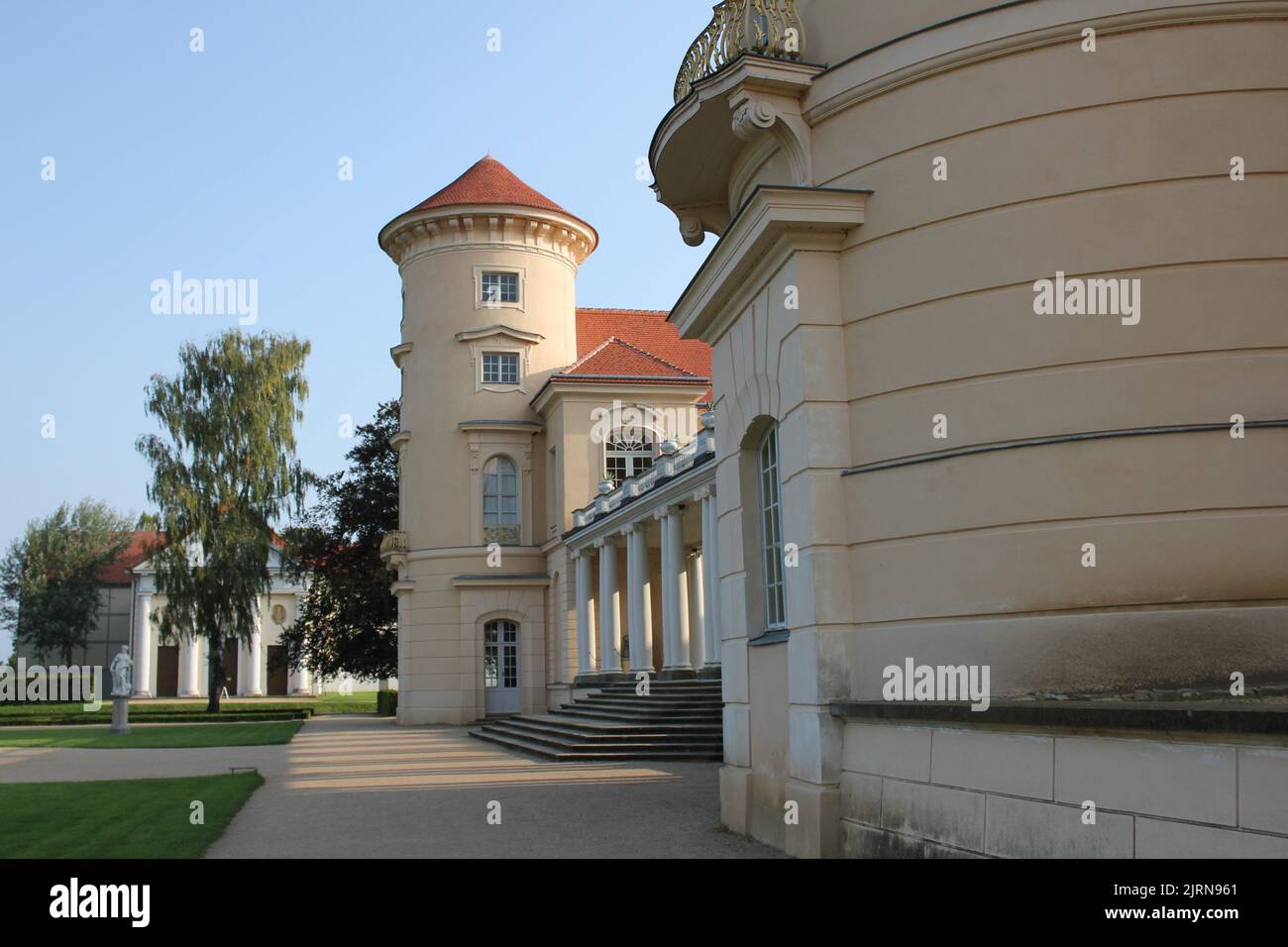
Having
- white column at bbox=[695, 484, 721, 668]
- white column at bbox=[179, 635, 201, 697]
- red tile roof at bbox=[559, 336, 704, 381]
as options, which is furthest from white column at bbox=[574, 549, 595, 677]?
white column at bbox=[179, 635, 201, 697]

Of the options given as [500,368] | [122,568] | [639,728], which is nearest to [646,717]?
[639,728]

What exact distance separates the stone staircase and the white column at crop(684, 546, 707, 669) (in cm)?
308

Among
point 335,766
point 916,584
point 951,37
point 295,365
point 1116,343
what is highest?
point 295,365

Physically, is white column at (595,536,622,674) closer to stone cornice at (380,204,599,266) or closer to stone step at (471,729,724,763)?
stone step at (471,729,724,763)

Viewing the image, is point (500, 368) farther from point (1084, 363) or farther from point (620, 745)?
point (1084, 363)

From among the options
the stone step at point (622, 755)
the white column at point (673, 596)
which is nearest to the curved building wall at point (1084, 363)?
the stone step at point (622, 755)

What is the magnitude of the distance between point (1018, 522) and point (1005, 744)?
5.44 feet

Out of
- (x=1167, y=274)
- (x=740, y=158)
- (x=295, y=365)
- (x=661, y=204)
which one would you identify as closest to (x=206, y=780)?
(x=661, y=204)

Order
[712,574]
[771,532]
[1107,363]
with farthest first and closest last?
[712,574], [771,532], [1107,363]

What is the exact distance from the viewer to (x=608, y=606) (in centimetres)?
3250

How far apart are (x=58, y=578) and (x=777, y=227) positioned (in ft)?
270

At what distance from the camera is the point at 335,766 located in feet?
73.6

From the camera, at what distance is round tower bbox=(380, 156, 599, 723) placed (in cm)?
3859
